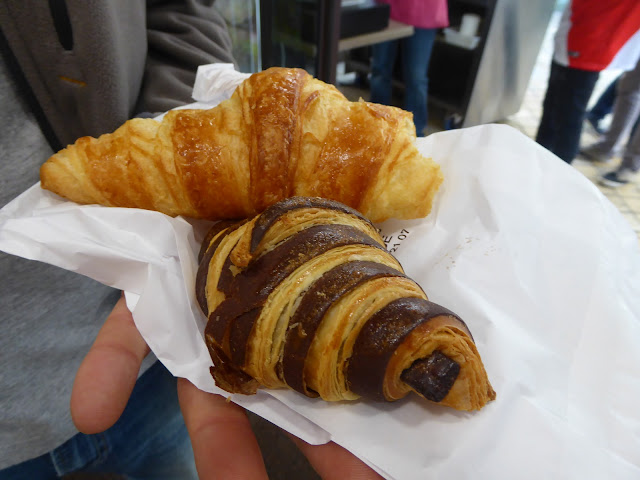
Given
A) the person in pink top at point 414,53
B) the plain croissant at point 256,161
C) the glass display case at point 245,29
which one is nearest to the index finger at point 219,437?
the plain croissant at point 256,161

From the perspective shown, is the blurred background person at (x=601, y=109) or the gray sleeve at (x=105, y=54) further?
the blurred background person at (x=601, y=109)

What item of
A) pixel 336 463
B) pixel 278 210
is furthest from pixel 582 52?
pixel 336 463

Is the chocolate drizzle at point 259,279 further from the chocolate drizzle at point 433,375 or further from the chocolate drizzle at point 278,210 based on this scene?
the chocolate drizzle at point 433,375

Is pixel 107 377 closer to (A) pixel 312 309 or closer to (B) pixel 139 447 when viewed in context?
(A) pixel 312 309

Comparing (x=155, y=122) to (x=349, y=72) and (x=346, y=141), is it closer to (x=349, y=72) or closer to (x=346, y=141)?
(x=346, y=141)

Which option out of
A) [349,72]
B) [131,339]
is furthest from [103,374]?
[349,72]
